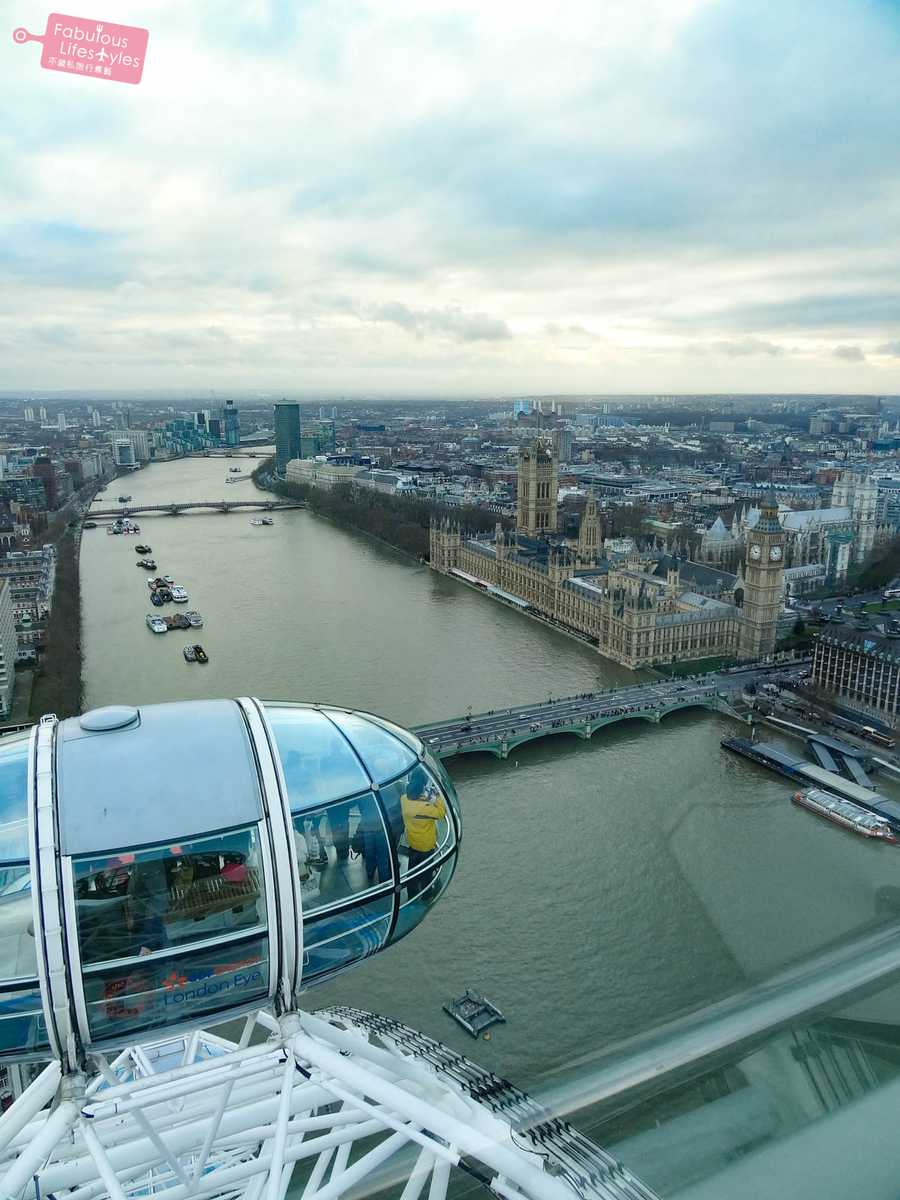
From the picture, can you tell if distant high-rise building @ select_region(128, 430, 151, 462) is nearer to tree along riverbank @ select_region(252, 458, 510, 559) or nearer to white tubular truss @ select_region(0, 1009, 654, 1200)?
tree along riverbank @ select_region(252, 458, 510, 559)

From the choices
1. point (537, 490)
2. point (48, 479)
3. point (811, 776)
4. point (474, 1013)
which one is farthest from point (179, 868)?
point (48, 479)

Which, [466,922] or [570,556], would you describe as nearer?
[466,922]

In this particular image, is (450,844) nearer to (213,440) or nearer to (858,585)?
(858,585)

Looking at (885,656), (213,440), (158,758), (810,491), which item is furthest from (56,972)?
(213,440)

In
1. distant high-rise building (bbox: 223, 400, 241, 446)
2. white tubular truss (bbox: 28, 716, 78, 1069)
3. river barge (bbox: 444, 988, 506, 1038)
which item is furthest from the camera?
distant high-rise building (bbox: 223, 400, 241, 446)

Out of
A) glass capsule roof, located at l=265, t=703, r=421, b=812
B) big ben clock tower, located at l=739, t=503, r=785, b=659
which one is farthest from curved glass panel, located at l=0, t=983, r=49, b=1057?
big ben clock tower, located at l=739, t=503, r=785, b=659

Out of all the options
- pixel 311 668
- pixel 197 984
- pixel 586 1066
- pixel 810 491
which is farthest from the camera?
pixel 810 491

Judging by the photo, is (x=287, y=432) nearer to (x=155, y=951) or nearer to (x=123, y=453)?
(x=123, y=453)
